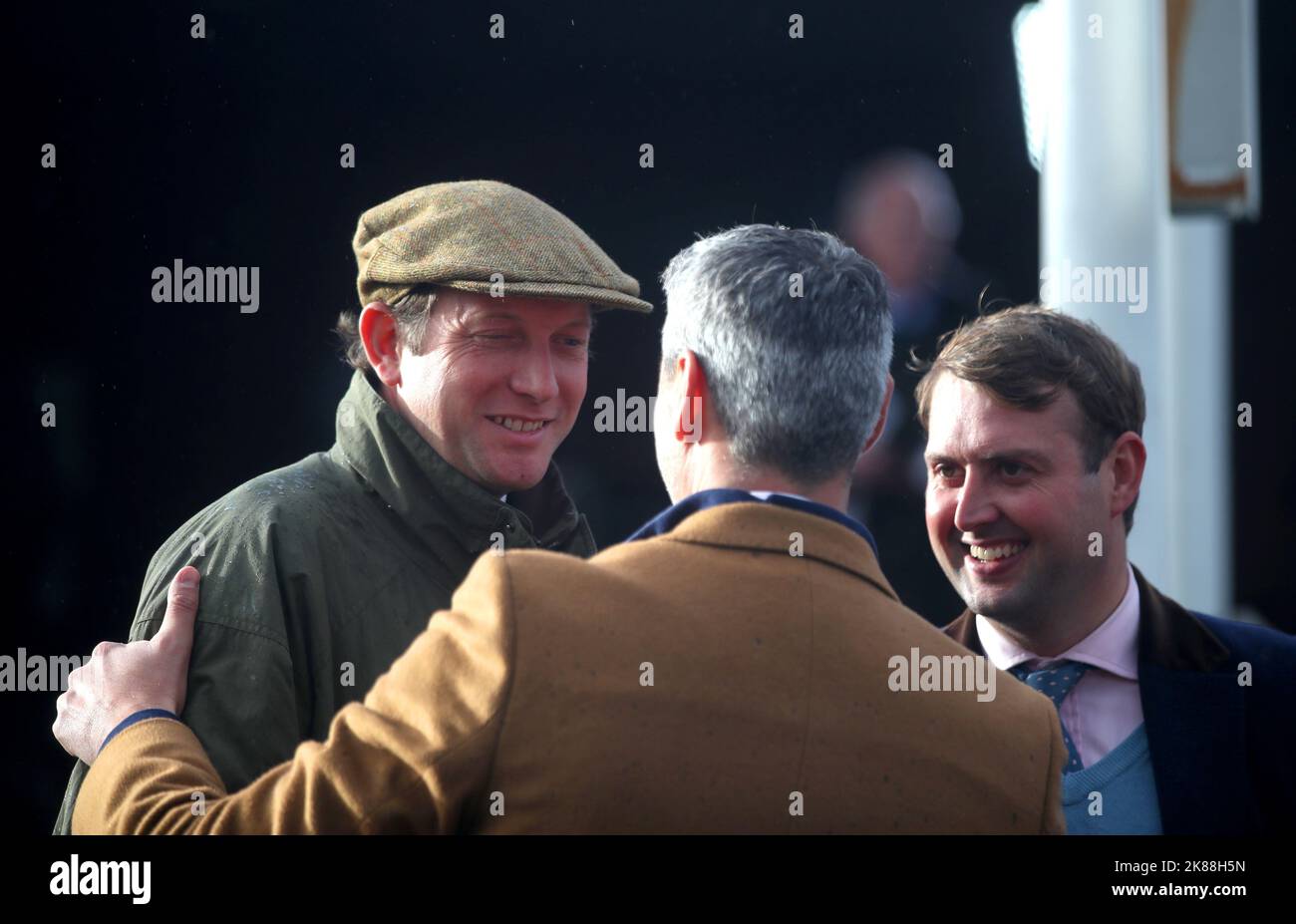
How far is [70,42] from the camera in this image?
2779mm

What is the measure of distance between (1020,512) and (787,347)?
825 millimetres

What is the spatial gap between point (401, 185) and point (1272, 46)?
1671mm

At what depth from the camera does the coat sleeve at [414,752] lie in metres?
1.71

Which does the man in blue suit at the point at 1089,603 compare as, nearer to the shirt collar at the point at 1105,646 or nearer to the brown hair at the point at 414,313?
the shirt collar at the point at 1105,646

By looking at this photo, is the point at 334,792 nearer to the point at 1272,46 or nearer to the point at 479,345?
the point at 479,345

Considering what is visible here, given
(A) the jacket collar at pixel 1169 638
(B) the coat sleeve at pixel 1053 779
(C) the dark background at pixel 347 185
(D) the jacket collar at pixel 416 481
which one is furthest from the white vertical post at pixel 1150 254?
(D) the jacket collar at pixel 416 481

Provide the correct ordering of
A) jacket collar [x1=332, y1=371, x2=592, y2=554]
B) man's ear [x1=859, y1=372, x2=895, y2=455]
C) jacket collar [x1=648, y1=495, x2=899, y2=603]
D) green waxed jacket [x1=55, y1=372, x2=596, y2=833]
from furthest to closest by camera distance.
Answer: jacket collar [x1=332, y1=371, x2=592, y2=554]
green waxed jacket [x1=55, y1=372, x2=596, y2=833]
man's ear [x1=859, y1=372, x2=895, y2=455]
jacket collar [x1=648, y1=495, x2=899, y2=603]

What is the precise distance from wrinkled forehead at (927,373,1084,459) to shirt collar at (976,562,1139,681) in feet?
0.92

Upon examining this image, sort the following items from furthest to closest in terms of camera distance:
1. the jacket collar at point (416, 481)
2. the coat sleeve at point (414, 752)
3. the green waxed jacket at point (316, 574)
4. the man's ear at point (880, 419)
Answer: the jacket collar at point (416, 481), the green waxed jacket at point (316, 574), the man's ear at point (880, 419), the coat sleeve at point (414, 752)

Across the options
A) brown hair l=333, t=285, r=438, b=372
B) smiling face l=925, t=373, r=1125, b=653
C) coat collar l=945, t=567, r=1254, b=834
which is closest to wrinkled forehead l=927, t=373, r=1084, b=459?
smiling face l=925, t=373, r=1125, b=653

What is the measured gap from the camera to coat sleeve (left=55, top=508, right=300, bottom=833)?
2.13 metres

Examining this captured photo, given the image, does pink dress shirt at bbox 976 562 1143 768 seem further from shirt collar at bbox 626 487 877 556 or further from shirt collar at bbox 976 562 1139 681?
shirt collar at bbox 626 487 877 556

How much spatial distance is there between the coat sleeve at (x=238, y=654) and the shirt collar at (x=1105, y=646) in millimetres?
1165
